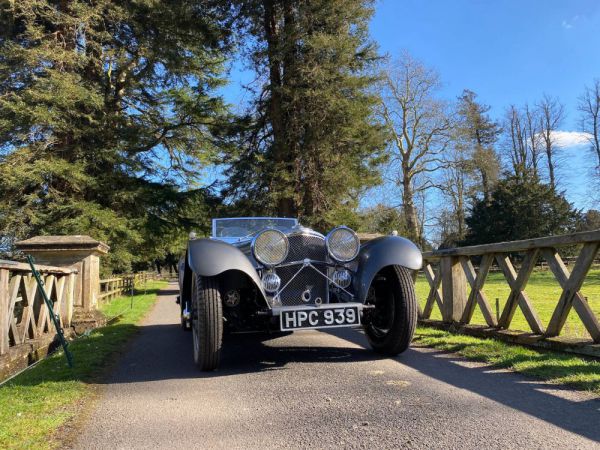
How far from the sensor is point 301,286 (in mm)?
5250

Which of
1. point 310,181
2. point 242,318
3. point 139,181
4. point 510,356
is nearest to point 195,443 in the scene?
point 242,318

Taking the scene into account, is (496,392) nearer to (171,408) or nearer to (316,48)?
(171,408)

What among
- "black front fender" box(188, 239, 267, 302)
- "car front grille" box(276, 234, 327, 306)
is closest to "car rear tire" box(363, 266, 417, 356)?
"car front grille" box(276, 234, 327, 306)

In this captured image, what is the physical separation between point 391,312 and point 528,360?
1475mm

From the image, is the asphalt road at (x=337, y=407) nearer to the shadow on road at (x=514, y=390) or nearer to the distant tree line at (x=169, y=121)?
the shadow on road at (x=514, y=390)

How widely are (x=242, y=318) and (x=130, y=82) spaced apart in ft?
57.8

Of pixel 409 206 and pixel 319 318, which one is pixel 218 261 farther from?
pixel 409 206

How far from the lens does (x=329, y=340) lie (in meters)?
6.75

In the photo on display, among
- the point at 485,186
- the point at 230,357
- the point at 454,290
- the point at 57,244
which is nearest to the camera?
the point at 230,357

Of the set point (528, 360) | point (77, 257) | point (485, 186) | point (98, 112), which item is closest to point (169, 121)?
point (98, 112)

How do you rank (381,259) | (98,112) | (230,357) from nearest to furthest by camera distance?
(381,259) → (230,357) → (98,112)

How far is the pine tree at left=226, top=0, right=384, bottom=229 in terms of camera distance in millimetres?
15125

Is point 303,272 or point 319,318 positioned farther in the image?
point 303,272

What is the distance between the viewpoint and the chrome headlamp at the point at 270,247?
496cm
